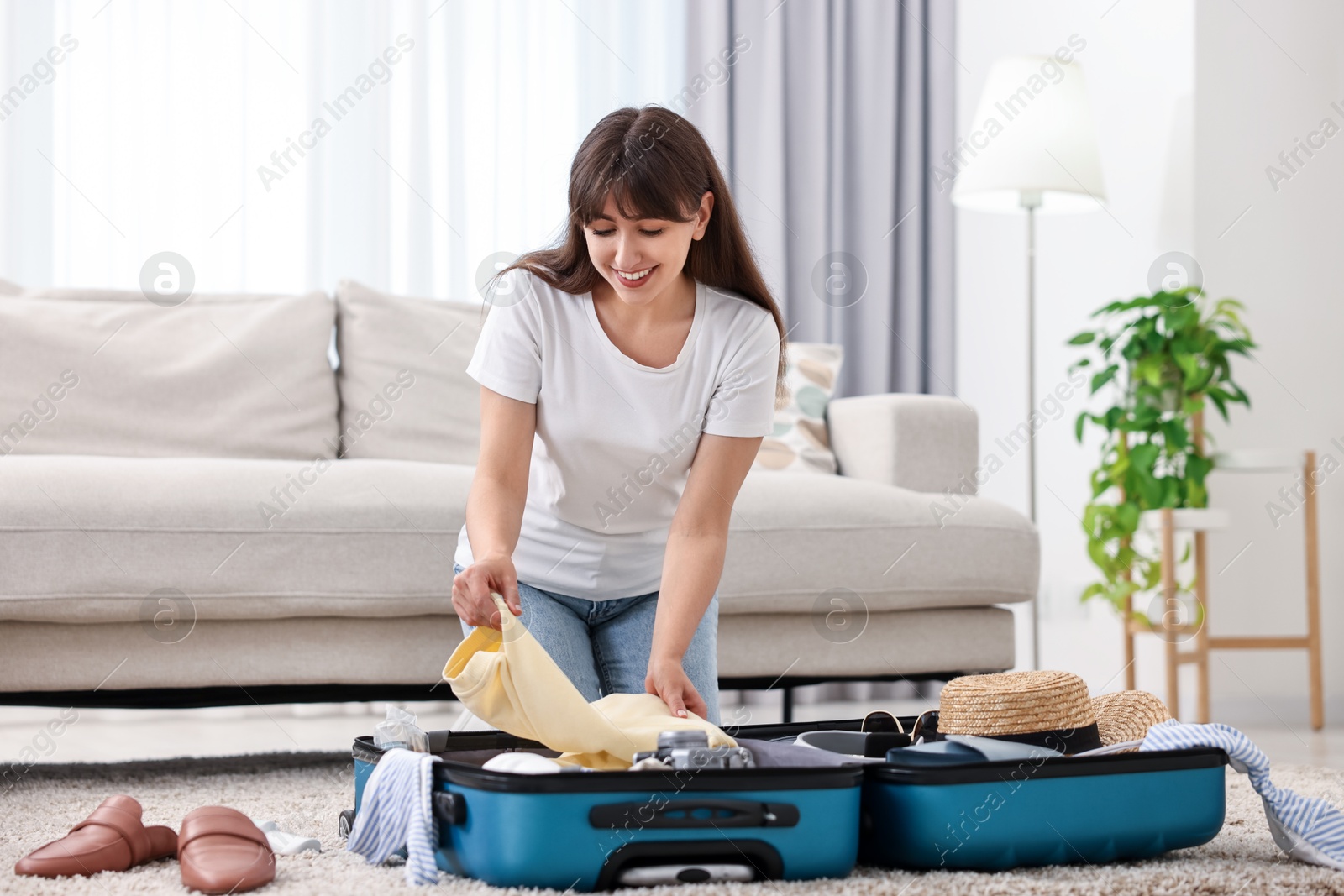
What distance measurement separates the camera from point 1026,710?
1262 millimetres

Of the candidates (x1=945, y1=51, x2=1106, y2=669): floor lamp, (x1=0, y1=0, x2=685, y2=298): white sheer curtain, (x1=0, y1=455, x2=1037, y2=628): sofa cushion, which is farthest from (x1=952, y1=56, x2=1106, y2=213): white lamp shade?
(x1=0, y1=455, x2=1037, y2=628): sofa cushion

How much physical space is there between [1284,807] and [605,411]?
82 centimetres

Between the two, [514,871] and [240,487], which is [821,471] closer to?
[240,487]

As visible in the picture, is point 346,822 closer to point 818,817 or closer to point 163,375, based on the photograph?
point 818,817

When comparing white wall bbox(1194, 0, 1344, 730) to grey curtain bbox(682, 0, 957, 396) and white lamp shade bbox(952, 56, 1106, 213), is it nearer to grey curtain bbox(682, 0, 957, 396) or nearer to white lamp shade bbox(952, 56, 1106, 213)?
white lamp shade bbox(952, 56, 1106, 213)

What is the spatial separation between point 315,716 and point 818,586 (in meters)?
1.38

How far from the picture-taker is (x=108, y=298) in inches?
92.7

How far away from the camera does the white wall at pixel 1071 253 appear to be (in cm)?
296

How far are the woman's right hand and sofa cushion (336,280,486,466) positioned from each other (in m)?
1.21

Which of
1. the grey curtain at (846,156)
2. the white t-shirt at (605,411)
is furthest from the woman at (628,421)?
the grey curtain at (846,156)

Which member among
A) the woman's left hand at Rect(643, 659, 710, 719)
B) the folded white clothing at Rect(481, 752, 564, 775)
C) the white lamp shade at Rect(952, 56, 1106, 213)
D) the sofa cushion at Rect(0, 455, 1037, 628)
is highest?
the white lamp shade at Rect(952, 56, 1106, 213)

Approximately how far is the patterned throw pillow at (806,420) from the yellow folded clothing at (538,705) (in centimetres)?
128

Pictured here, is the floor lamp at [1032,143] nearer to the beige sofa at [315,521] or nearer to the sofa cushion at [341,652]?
the beige sofa at [315,521]

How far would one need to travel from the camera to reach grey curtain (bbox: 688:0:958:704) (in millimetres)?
3225
